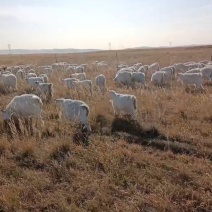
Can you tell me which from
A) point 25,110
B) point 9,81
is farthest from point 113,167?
point 9,81

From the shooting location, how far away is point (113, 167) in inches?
241

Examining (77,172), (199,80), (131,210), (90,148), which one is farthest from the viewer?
(199,80)

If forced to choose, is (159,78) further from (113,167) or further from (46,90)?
(113,167)

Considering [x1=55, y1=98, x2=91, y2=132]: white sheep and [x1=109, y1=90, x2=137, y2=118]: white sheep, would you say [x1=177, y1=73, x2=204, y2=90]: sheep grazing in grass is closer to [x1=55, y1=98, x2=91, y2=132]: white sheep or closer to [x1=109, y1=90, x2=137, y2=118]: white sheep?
[x1=109, y1=90, x2=137, y2=118]: white sheep

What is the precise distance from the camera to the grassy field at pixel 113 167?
5105 millimetres

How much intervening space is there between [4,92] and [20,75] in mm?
4909

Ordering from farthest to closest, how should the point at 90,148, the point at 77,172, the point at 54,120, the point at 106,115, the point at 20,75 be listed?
the point at 20,75 < the point at 106,115 < the point at 54,120 < the point at 90,148 < the point at 77,172

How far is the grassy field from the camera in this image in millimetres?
5105

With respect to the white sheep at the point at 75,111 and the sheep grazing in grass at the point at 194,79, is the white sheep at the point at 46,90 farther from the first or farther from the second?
the sheep grazing in grass at the point at 194,79

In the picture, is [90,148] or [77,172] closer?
Result: [77,172]

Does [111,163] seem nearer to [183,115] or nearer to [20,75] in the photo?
[183,115]

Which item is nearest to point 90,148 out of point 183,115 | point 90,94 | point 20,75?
point 183,115

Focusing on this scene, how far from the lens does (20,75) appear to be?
20.4 m

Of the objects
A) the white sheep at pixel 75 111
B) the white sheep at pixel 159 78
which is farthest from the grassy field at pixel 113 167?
the white sheep at pixel 159 78
